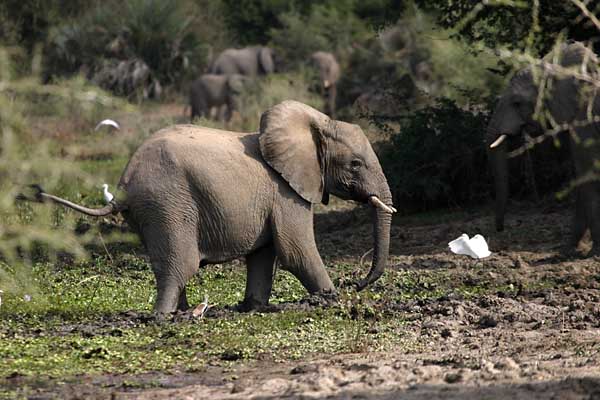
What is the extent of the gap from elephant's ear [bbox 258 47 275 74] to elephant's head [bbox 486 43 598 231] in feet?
59.9

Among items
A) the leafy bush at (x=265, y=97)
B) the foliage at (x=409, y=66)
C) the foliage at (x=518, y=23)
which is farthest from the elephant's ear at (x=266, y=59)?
the foliage at (x=518, y=23)

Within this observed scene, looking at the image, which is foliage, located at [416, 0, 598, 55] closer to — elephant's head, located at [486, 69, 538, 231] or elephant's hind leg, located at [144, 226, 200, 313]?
elephant's head, located at [486, 69, 538, 231]

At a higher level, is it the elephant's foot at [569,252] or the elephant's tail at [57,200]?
the elephant's tail at [57,200]

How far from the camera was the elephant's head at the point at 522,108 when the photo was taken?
1315 centimetres

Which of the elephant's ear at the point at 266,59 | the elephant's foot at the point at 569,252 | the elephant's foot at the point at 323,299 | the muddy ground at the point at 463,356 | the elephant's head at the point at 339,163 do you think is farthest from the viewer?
the elephant's ear at the point at 266,59

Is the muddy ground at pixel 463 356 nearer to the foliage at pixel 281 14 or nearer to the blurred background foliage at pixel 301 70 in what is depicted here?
the blurred background foliage at pixel 301 70

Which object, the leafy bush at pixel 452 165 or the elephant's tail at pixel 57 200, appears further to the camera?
the leafy bush at pixel 452 165

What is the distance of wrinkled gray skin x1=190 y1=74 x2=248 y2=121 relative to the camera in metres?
27.7

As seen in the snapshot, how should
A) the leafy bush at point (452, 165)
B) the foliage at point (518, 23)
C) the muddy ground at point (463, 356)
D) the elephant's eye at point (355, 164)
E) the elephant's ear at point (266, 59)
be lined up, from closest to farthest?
the muddy ground at point (463, 356), the elephant's eye at point (355, 164), the foliage at point (518, 23), the leafy bush at point (452, 165), the elephant's ear at point (266, 59)

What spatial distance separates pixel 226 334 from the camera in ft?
30.2

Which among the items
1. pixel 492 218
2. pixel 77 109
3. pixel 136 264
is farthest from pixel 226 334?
pixel 77 109

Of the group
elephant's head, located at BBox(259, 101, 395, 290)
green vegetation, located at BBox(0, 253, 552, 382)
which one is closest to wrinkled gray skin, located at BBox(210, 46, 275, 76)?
green vegetation, located at BBox(0, 253, 552, 382)

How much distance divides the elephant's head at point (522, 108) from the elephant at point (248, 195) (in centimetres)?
320

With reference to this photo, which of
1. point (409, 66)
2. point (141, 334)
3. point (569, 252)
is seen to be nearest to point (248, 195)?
point (141, 334)
